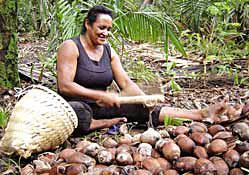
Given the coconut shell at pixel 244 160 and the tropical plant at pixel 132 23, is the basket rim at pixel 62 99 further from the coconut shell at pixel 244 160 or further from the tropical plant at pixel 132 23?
the tropical plant at pixel 132 23

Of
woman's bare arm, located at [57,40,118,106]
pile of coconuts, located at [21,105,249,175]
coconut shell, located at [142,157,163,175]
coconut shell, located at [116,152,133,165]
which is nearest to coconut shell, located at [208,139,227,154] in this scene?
pile of coconuts, located at [21,105,249,175]

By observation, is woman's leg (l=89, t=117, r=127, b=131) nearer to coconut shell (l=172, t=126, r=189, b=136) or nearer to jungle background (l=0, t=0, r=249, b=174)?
jungle background (l=0, t=0, r=249, b=174)

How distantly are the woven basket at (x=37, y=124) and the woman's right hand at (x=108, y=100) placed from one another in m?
0.31

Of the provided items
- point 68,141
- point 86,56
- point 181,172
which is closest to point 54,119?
point 68,141

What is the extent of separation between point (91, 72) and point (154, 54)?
3037 millimetres


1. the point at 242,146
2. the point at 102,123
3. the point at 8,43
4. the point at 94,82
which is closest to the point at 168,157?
the point at 242,146

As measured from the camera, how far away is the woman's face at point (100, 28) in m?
3.06

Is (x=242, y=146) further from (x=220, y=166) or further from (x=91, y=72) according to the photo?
(x=91, y=72)

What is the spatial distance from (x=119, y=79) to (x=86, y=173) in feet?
5.53

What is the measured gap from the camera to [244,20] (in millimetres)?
6727

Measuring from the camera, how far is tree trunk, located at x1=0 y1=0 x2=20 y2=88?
12.6 feet

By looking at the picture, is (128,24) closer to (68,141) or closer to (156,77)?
(156,77)

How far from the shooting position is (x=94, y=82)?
3.18 m

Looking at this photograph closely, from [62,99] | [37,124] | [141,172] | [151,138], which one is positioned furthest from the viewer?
[62,99]
